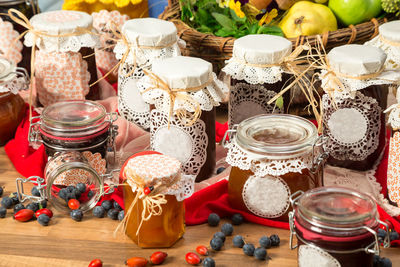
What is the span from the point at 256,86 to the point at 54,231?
427mm

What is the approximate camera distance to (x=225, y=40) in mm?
1258

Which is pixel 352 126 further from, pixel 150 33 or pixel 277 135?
pixel 150 33

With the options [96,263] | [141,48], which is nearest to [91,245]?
[96,263]

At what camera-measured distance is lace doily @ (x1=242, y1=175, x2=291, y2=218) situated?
99 centimetres

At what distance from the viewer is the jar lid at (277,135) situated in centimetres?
97

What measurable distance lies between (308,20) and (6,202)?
2.21 feet

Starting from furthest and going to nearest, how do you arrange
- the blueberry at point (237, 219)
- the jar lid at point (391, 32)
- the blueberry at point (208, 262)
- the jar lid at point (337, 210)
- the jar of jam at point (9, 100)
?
the jar of jam at point (9, 100), the jar lid at point (391, 32), the blueberry at point (237, 219), the blueberry at point (208, 262), the jar lid at point (337, 210)

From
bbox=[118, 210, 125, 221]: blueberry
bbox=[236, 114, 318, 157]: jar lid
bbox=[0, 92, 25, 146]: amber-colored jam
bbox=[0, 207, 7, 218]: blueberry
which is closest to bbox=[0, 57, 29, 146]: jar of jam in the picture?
bbox=[0, 92, 25, 146]: amber-colored jam

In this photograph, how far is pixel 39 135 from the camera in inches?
47.0

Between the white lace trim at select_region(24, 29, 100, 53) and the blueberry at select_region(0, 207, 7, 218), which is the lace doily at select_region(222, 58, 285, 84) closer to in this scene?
the white lace trim at select_region(24, 29, 100, 53)

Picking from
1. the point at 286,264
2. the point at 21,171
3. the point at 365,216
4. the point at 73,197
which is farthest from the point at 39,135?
the point at 365,216

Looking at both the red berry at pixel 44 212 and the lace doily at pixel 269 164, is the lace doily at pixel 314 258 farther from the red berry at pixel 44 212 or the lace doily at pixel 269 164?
the red berry at pixel 44 212

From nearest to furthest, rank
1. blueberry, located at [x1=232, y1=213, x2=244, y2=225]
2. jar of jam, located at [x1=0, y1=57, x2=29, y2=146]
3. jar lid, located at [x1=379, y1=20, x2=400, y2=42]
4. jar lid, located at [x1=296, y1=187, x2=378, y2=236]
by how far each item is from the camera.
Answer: jar lid, located at [x1=296, y1=187, x2=378, y2=236] < blueberry, located at [x1=232, y1=213, x2=244, y2=225] < jar lid, located at [x1=379, y1=20, x2=400, y2=42] < jar of jam, located at [x1=0, y1=57, x2=29, y2=146]

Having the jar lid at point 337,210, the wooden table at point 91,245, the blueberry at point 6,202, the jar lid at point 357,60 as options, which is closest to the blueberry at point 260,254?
the wooden table at point 91,245
